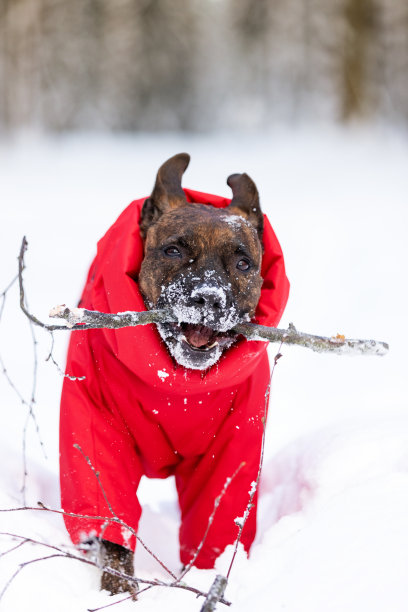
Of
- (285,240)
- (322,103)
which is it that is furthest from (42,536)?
(322,103)

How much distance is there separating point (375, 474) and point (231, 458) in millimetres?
939

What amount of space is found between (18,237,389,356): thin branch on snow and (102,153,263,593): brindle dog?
0.17 meters

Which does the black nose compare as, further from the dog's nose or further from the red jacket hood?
the red jacket hood

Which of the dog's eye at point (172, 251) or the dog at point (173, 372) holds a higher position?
the dog's eye at point (172, 251)

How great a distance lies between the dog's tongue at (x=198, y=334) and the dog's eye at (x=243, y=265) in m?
0.44

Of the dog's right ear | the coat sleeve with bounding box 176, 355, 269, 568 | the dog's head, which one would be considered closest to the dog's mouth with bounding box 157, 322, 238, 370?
the dog's head

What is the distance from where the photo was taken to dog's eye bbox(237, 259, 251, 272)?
3.50m

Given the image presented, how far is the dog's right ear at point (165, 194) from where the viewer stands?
12.3 ft

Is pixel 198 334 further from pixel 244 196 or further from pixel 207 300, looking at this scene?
pixel 244 196

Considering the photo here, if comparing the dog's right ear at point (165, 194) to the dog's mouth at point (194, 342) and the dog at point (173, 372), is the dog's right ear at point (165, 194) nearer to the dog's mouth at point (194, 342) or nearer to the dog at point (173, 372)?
the dog at point (173, 372)

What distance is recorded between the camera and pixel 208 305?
9.77 feet

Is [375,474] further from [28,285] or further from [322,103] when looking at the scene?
[322,103]

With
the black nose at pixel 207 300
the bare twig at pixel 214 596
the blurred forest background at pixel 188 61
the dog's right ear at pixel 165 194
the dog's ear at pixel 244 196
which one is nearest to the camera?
the bare twig at pixel 214 596

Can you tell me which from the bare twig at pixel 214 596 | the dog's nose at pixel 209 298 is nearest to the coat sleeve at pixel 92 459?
the dog's nose at pixel 209 298
